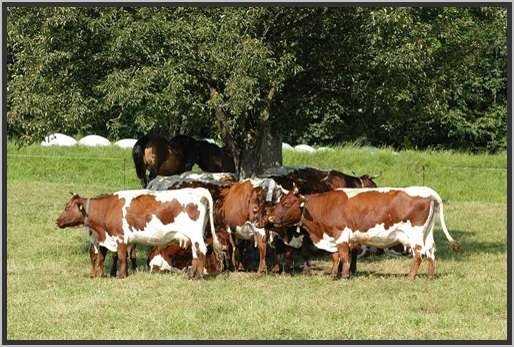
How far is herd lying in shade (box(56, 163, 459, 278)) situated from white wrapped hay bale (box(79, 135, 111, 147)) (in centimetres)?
2432

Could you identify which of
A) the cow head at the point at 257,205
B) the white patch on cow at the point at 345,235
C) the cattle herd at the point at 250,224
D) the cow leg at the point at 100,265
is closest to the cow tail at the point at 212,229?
the cattle herd at the point at 250,224

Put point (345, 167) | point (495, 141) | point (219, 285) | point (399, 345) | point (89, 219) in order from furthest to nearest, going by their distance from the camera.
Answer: point (495, 141)
point (345, 167)
point (89, 219)
point (219, 285)
point (399, 345)

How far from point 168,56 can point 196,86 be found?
0.94 metres

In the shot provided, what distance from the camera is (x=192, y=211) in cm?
1417

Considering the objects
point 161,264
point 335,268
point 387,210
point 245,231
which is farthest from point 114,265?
point 387,210

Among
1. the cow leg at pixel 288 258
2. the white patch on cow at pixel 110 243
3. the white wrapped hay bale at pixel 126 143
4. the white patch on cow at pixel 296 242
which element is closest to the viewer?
the white patch on cow at pixel 110 243

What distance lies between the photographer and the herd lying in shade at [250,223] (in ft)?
46.7

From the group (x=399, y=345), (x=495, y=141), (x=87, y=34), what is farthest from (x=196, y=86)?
(x=495, y=141)

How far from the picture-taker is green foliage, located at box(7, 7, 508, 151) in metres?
14.7

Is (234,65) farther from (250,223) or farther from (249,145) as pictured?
(249,145)

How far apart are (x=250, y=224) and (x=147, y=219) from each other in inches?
64.8

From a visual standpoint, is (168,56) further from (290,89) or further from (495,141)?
(495,141)

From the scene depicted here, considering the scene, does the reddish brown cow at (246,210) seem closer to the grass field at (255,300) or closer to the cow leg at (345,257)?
the grass field at (255,300)

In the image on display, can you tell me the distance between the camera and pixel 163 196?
14.4 meters
